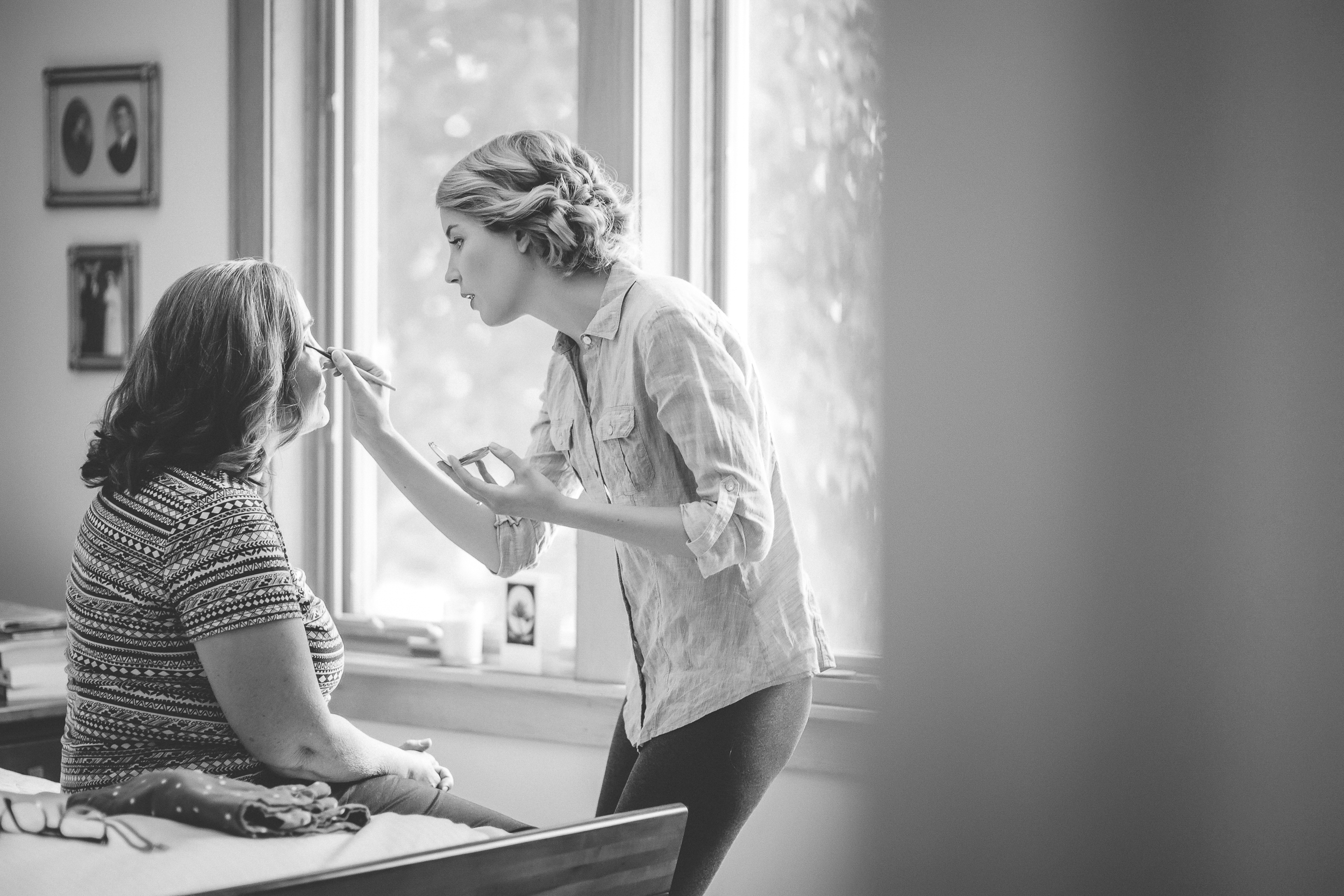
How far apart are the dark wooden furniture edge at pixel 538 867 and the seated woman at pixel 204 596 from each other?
35 cm

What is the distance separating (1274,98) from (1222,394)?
0.46ft

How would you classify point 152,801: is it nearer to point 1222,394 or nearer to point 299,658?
point 299,658

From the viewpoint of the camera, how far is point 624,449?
132 cm

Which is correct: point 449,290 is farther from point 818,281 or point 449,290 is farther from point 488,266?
point 488,266

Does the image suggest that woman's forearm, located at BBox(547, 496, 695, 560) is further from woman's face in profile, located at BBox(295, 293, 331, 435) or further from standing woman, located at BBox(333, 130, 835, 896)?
woman's face in profile, located at BBox(295, 293, 331, 435)

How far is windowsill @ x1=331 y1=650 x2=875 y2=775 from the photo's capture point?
1.74 meters

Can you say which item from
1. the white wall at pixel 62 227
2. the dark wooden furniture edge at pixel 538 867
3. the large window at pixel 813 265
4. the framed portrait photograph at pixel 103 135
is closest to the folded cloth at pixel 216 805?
the dark wooden furniture edge at pixel 538 867

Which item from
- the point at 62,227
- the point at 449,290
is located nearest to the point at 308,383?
the point at 449,290

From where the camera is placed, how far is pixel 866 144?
1783 millimetres

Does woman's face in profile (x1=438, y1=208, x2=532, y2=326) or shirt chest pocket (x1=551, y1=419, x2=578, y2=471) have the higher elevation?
woman's face in profile (x1=438, y1=208, x2=532, y2=326)

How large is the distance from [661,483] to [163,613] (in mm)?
521

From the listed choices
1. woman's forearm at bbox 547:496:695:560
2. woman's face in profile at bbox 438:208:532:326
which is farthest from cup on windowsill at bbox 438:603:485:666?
woman's forearm at bbox 547:496:695:560

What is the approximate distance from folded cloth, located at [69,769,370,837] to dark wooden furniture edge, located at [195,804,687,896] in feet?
0.61

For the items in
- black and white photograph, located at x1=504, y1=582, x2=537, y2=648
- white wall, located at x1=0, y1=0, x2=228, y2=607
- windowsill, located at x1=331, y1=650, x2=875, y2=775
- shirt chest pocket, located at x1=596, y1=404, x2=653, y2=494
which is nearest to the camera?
shirt chest pocket, located at x1=596, y1=404, x2=653, y2=494
